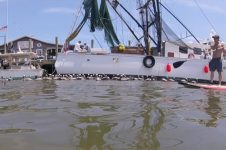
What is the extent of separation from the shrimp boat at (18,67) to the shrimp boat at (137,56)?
1895mm

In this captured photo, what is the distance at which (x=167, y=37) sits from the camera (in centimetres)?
2303

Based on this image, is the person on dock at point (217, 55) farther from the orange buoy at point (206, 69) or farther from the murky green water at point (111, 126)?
the orange buoy at point (206, 69)

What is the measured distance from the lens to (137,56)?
2091cm

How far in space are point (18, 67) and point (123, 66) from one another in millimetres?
6241

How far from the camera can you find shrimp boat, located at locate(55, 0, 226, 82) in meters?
20.6

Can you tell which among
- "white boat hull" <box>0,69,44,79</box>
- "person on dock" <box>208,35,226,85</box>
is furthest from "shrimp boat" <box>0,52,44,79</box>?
"person on dock" <box>208,35,226,85</box>

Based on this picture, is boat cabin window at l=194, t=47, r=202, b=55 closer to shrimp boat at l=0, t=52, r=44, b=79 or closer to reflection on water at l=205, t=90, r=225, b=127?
shrimp boat at l=0, t=52, r=44, b=79

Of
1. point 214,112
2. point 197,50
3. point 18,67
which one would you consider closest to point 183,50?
point 197,50

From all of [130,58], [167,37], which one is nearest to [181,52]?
[167,37]

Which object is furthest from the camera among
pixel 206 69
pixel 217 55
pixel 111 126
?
pixel 206 69

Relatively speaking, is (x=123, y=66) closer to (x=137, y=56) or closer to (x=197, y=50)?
(x=137, y=56)

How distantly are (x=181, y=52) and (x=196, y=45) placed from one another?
3.99 feet

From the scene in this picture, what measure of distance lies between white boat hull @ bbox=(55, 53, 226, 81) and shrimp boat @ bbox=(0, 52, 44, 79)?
1895 millimetres

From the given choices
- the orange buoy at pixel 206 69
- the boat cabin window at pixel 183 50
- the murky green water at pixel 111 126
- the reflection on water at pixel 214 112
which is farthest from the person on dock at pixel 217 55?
the boat cabin window at pixel 183 50
